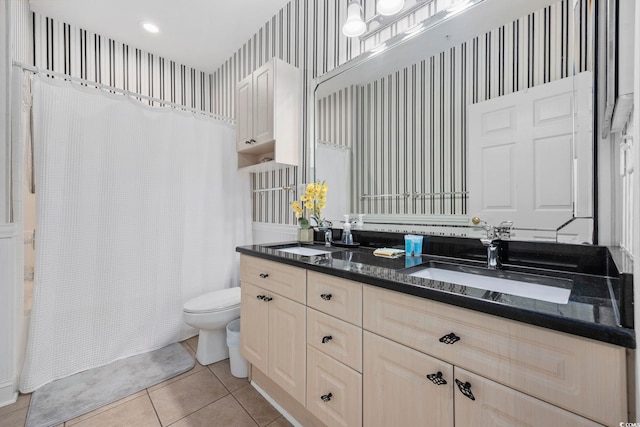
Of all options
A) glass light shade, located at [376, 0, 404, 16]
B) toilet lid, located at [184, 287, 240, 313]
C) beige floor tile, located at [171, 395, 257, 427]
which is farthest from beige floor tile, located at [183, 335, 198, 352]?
glass light shade, located at [376, 0, 404, 16]

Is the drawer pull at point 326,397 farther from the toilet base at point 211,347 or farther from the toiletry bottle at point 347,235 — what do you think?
the toilet base at point 211,347

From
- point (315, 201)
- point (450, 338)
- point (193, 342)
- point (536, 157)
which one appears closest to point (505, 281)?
point (450, 338)

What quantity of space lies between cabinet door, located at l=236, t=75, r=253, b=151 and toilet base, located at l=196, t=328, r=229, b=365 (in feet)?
4.65

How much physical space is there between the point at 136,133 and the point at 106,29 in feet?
4.00

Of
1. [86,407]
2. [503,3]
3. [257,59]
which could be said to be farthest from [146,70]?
[503,3]

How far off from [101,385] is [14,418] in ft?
1.17

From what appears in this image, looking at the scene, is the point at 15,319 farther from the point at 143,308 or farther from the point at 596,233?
the point at 596,233

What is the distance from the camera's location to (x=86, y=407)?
1510 millimetres

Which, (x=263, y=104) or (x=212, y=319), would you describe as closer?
(x=212, y=319)

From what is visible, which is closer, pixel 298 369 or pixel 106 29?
pixel 298 369

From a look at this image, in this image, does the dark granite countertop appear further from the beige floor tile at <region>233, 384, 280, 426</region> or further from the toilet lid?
the beige floor tile at <region>233, 384, 280, 426</region>

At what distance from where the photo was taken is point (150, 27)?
2.43 meters

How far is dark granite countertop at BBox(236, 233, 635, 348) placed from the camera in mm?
573

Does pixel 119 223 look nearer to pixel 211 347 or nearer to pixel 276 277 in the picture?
pixel 211 347
